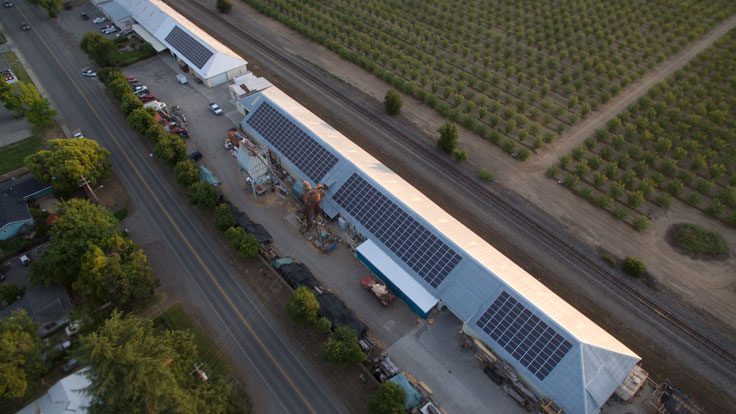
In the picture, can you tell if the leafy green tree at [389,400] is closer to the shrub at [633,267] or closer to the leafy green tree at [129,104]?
the shrub at [633,267]

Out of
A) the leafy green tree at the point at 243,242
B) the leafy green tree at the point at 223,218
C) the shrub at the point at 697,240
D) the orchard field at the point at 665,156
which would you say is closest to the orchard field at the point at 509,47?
the orchard field at the point at 665,156

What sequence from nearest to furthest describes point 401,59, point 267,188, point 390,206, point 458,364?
point 458,364, point 390,206, point 267,188, point 401,59

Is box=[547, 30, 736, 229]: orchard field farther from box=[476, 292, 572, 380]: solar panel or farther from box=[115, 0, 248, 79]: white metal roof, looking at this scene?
box=[115, 0, 248, 79]: white metal roof

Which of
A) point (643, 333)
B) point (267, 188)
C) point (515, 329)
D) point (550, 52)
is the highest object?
point (550, 52)

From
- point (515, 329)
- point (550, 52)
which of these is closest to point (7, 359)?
point (515, 329)

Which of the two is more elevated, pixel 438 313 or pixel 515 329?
pixel 515 329

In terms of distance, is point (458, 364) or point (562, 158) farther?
point (562, 158)

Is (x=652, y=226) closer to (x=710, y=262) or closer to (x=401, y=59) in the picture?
(x=710, y=262)
